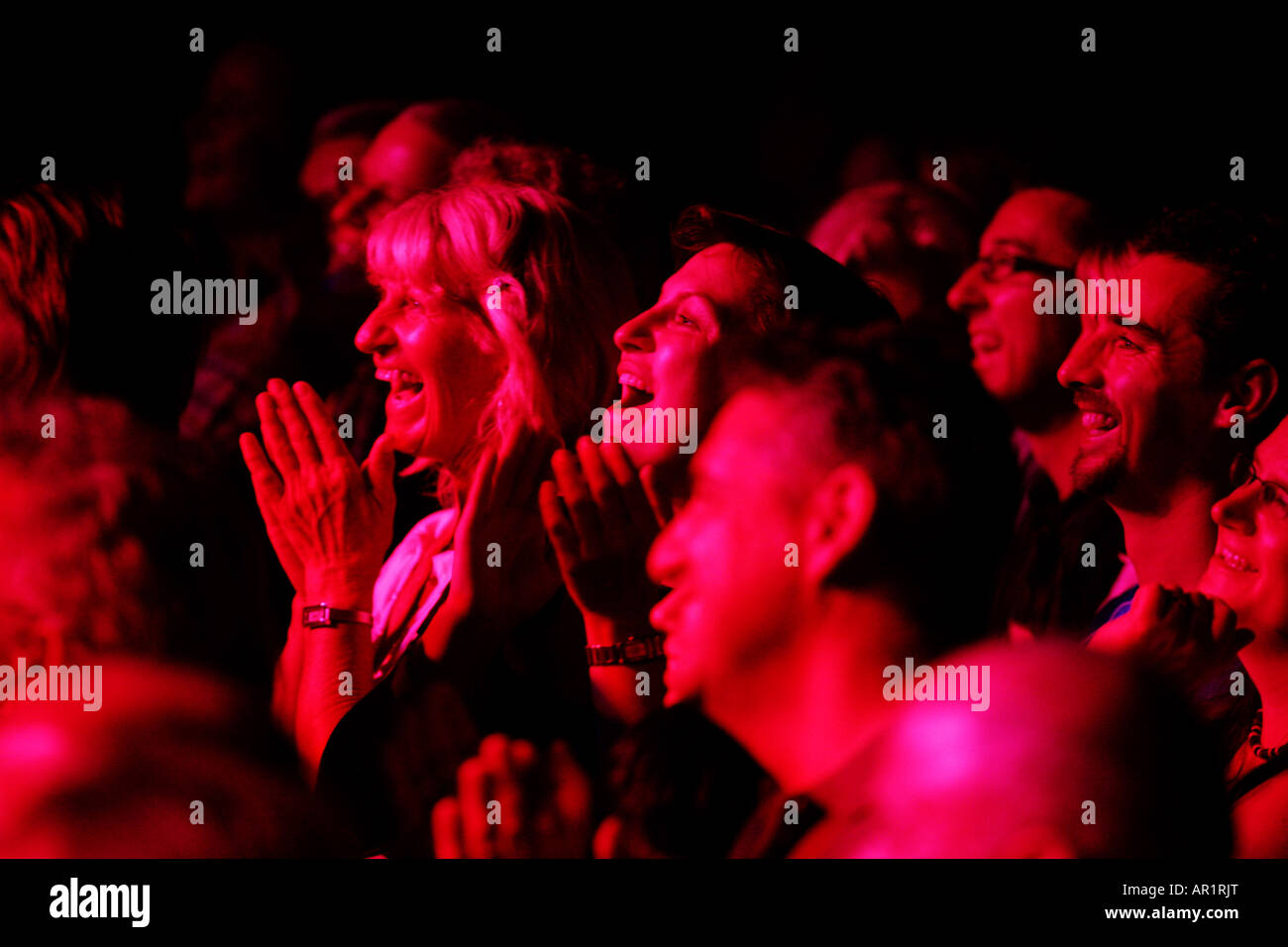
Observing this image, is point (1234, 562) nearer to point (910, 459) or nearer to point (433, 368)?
point (910, 459)

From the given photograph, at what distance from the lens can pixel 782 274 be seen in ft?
8.27

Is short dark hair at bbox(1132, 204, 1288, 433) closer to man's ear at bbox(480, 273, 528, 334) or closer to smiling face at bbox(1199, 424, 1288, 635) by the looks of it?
smiling face at bbox(1199, 424, 1288, 635)

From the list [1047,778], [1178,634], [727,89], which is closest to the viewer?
[1047,778]

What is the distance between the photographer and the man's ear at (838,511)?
2439 mm

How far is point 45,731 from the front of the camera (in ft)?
8.27

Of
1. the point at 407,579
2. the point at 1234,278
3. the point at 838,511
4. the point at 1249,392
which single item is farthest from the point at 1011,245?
the point at 407,579

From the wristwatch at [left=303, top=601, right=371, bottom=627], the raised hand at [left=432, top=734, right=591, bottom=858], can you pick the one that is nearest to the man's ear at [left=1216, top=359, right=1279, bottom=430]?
the raised hand at [left=432, top=734, right=591, bottom=858]

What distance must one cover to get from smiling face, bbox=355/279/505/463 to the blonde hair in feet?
0.06

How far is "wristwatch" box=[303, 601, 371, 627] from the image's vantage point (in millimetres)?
2506

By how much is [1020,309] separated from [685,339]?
0.66 meters

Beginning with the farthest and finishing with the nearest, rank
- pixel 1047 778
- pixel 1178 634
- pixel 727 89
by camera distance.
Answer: pixel 727 89 < pixel 1178 634 < pixel 1047 778

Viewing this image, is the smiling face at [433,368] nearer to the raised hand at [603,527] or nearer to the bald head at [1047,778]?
the raised hand at [603,527]

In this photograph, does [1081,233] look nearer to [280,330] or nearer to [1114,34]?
[1114,34]
